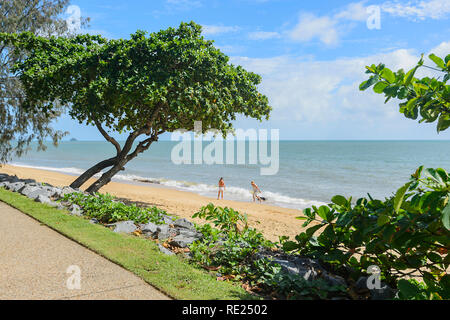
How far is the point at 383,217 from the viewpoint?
3.42 meters

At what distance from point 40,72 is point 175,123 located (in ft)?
17.4

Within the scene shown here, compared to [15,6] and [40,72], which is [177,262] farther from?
[15,6]

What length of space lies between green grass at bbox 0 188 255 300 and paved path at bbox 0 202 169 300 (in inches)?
5.4

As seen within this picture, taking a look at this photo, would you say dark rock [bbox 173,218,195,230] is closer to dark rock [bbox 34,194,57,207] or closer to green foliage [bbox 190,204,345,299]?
green foliage [bbox 190,204,345,299]

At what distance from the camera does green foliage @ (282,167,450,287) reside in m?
3.17

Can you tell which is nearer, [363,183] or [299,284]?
[299,284]

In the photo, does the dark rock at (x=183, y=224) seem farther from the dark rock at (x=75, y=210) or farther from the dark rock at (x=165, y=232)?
the dark rock at (x=75, y=210)

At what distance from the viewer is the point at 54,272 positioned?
476 cm

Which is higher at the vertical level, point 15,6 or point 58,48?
point 15,6

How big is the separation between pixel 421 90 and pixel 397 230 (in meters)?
1.56

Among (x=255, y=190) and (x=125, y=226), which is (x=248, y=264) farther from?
(x=255, y=190)

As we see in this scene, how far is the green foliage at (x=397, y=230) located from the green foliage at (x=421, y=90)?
25.0 inches
